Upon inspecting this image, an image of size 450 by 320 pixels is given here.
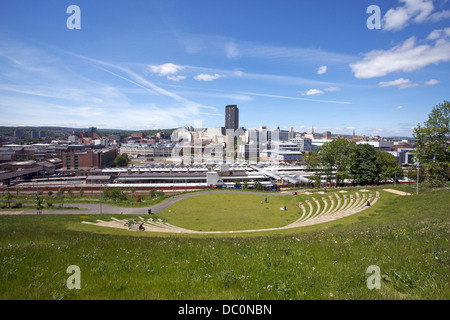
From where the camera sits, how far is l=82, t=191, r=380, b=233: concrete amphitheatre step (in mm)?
23609

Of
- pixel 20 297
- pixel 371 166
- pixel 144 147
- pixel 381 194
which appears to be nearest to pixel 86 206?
pixel 20 297

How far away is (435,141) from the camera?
2575 centimetres

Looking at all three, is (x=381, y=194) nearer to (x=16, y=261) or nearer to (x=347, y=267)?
(x=347, y=267)

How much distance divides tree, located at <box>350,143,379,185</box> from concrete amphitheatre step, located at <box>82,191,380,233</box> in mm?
17027

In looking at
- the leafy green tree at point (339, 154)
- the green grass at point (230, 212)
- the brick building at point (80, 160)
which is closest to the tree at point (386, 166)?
the leafy green tree at point (339, 154)

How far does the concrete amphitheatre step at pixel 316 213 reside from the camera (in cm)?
2361

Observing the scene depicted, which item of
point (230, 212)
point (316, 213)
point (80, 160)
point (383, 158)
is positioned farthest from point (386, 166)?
point (80, 160)

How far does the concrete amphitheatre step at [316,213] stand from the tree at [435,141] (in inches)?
280

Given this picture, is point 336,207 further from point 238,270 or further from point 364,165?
point 238,270

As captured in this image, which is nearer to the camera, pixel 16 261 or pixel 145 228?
pixel 16 261

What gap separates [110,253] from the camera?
25.8 ft

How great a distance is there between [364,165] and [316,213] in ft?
87.2

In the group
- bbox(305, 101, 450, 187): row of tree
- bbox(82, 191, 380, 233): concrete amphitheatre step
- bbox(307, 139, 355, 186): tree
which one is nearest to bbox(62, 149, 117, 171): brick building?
bbox(82, 191, 380, 233): concrete amphitheatre step
